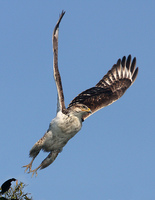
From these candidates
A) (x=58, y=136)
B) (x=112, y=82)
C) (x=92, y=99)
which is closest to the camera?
(x=58, y=136)

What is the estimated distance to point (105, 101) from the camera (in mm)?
16766

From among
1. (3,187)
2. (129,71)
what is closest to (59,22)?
(129,71)

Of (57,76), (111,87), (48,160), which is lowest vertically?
(48,160)

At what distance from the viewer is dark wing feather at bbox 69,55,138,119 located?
54.0ft

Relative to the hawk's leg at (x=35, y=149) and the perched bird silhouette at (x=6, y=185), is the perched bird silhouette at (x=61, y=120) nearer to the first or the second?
the hawk's leg at (x=35, y=149)

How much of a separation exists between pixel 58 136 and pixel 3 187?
27.6ft

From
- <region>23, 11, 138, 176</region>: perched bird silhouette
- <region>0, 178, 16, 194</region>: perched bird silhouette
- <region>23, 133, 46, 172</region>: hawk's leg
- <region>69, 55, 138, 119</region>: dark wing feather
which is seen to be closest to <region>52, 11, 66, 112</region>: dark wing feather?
<region>23, 11, 138, 176</region>: perched bird silhouette

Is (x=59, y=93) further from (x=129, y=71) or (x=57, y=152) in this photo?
(x=129, y=71)

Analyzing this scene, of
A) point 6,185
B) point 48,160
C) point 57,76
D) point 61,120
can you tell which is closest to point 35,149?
point 48,160

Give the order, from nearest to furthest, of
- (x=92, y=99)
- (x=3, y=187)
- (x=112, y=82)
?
(x=3, y=187)
(x=92, y=99)
(x=112, y=82)

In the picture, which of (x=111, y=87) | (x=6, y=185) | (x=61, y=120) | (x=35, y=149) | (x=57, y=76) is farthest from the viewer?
(x=111, y=87)

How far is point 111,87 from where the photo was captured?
18.8 meters

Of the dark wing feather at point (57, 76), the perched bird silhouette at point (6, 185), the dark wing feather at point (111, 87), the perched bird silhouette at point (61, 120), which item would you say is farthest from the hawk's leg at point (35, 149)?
the perched bird silhouette at point (6, 185)

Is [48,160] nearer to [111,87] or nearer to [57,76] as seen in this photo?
[57,76]
